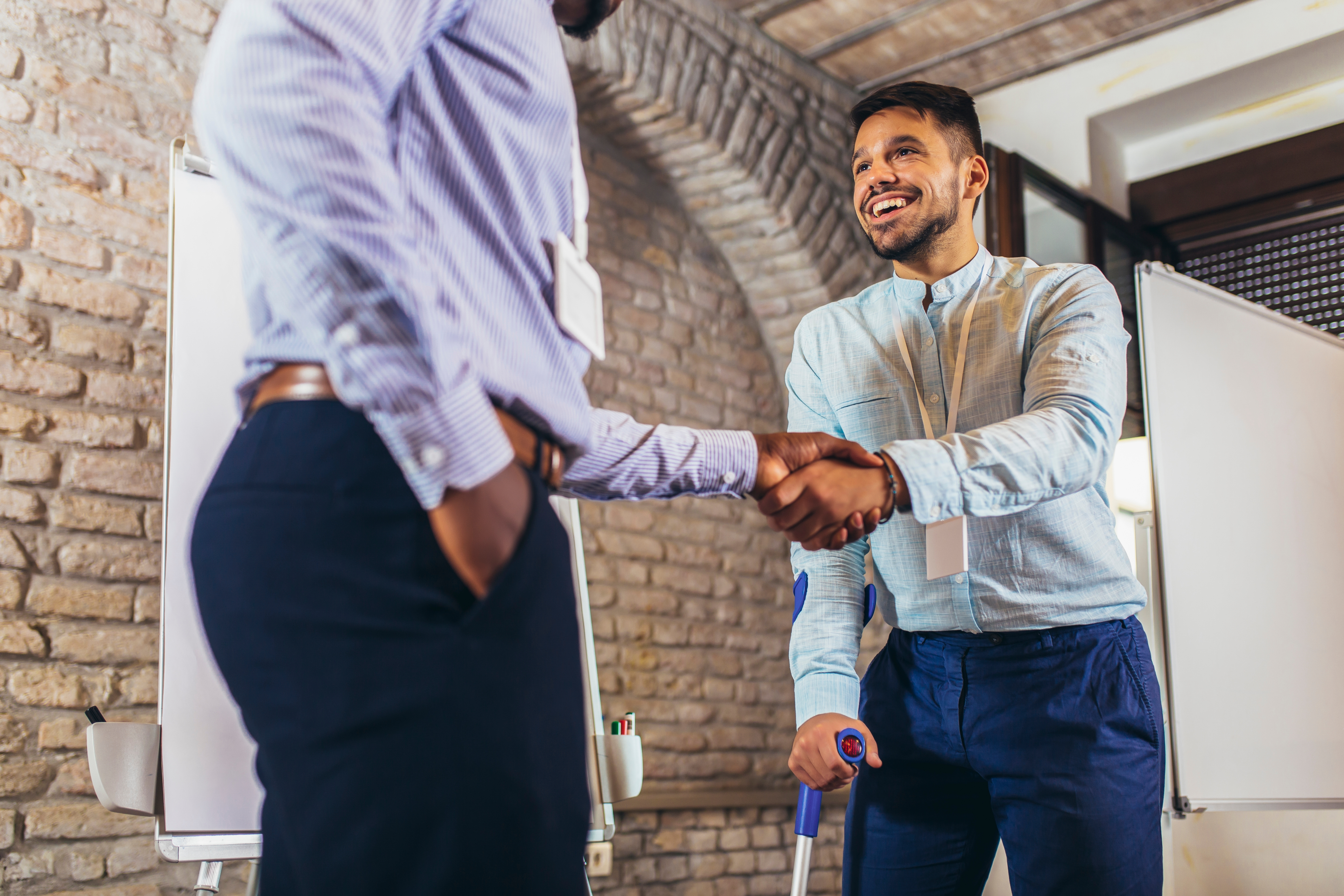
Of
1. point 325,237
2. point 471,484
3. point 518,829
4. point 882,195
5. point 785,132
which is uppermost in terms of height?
point 785,132

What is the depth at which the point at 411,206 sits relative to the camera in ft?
2.67

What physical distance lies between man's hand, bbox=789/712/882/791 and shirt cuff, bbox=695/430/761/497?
0.46 m

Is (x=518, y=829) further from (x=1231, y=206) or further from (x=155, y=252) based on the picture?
(x=1231, y=206)

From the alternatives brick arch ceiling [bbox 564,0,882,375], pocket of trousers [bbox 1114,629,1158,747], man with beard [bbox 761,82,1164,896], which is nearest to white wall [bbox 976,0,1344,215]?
brick arch ceiling [bbox 564,0,882,375]

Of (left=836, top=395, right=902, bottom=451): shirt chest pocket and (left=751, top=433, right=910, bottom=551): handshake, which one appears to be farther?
(left=836, top=395, right=902, bottom=451): shirt chest pocket

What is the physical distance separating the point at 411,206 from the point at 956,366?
3.45 ft

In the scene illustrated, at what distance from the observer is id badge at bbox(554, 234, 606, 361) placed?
878mm

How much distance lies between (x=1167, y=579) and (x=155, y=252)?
2.66m

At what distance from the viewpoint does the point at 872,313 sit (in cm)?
178

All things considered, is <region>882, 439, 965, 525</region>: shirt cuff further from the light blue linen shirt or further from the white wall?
the white wall

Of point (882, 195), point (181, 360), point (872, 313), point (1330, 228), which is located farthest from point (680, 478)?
point (1330, 228)

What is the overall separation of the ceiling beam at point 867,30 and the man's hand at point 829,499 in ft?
10.1

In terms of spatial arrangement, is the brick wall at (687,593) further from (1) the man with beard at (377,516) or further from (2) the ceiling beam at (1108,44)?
(1) the man with beard at (377,516)

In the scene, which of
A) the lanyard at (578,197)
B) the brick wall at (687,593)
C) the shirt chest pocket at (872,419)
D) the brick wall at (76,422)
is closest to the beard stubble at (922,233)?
the shirt chest pocket at (872,419)
